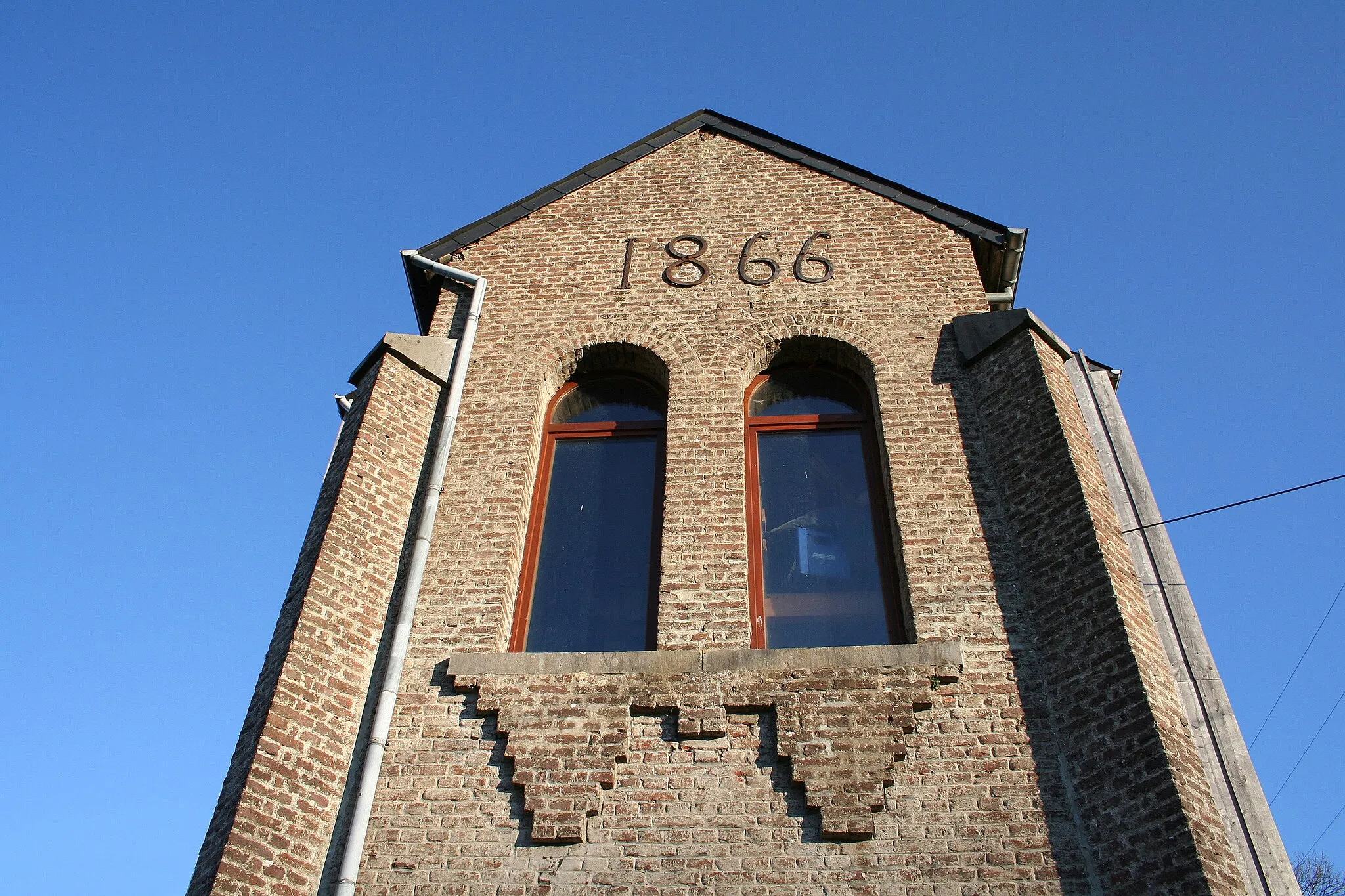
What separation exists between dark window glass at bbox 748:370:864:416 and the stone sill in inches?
103

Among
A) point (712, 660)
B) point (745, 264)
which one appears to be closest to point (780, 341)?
point (745, 264)

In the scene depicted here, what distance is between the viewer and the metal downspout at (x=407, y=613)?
6.21 m

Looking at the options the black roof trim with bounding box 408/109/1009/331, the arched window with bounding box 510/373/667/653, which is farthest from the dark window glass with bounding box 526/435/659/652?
the black roof trim with bounding box 408/109/1009/331

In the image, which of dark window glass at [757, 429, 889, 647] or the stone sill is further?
dark window glass at [757, 429, 889, 647]

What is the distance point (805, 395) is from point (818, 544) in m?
1.61

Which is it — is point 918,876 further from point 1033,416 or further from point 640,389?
point 640,389

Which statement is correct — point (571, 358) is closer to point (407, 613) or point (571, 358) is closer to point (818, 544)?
point (818, 544)

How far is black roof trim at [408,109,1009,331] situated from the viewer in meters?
10.5

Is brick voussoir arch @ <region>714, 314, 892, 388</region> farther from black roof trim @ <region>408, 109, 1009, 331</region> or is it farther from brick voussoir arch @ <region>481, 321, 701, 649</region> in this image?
black roof trim @ <region>408, 109, 1009, 331</region>

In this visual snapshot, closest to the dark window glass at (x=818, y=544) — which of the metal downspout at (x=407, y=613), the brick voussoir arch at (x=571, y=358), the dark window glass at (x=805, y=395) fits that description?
the dark window glass at (x=805, y=395)

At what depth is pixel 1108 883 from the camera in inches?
227

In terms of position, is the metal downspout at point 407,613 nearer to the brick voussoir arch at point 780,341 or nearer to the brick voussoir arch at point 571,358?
the brick voussoir arch at point 571,358

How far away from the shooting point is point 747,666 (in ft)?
22.5

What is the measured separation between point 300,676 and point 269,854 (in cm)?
105
